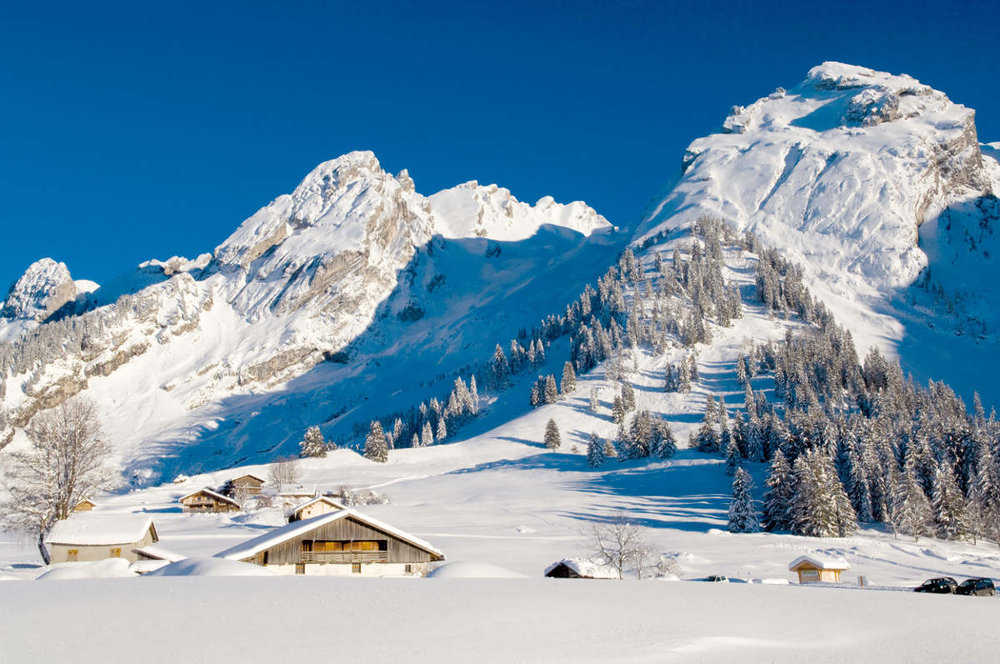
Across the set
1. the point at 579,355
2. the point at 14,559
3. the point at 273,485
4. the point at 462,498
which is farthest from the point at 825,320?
the point at 14,559

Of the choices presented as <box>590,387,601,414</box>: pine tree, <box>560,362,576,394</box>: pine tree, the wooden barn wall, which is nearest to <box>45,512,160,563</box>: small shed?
the wooden barn wall

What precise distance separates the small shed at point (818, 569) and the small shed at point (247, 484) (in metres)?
69.6

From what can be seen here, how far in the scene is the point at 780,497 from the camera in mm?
65812

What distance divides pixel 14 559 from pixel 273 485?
46469mm

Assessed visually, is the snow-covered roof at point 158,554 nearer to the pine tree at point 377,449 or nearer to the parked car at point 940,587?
the parked car at point 940,587

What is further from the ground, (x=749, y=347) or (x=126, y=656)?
(x=749, y=347)

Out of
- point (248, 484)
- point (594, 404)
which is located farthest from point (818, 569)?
point (594, 404)

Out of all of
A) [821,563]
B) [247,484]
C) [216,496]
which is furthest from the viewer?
[247,484]

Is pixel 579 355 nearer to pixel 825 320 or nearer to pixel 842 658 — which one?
pixel 825 320

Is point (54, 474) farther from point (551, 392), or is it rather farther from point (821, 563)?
point (551, 392)

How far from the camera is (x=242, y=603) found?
14031mm

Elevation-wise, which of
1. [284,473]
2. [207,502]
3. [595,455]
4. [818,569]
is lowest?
[818,569]

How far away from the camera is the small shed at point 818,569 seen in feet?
134

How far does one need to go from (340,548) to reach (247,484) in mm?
69834
